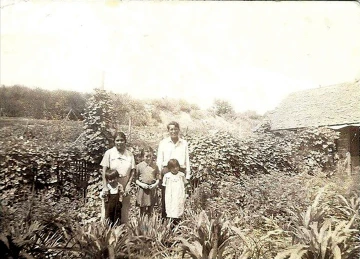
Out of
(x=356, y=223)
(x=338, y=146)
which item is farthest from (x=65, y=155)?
(x=338, y=146)

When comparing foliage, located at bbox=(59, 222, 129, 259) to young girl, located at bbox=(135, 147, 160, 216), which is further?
young girl, located at bbox=(135, 147, 160, 216)

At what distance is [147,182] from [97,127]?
132 cm

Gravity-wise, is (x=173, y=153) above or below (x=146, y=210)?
above

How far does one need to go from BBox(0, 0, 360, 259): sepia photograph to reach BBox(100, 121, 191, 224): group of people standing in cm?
2

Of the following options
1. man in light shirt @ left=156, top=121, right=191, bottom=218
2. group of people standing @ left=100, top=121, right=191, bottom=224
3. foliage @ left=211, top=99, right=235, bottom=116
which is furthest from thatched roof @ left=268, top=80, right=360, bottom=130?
group of people standing @ left=100, top=121, right=191, bottom=224

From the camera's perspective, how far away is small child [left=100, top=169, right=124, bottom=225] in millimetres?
3883

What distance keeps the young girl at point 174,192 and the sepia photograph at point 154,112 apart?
0.02 m

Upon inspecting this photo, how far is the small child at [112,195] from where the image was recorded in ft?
12.7

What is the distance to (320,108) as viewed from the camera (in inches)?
230

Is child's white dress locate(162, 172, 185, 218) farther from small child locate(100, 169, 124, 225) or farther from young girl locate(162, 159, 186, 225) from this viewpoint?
small child locate(100, 169, 124, 225)

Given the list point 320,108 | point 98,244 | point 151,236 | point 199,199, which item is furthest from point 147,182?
point 320,108

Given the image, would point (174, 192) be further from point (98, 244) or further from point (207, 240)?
point (98, 244)

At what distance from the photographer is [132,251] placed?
10.4ft

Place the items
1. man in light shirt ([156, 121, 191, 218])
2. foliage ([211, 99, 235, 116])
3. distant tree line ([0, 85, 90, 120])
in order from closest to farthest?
distant tree line ([0, 85, 90, 120]) < man in light shirt ([156, 121, 191, 218]) < foliage ([211, 99, 235, 116])
